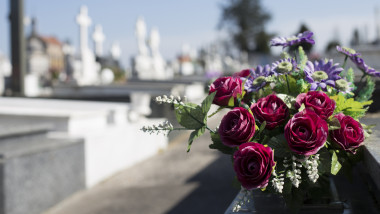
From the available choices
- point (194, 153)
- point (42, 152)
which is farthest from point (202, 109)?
point (194, 153)

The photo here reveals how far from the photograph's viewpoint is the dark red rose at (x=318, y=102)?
1.61 metres

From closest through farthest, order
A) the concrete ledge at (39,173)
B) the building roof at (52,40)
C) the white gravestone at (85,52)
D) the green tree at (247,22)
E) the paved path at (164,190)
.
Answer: the concrete ledge at (39,173) → the paved path at (164,190) → the white gravestone at (85,52) → the green tree at (247,22) → the building roof at (52,40)

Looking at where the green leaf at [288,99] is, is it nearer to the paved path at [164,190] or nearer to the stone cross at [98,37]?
the paved path at [164,190]

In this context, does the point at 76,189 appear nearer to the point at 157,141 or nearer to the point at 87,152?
the point at 87,152

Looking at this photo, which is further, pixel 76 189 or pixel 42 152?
pixel 76 189

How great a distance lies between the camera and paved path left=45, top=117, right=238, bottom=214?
17.8ft

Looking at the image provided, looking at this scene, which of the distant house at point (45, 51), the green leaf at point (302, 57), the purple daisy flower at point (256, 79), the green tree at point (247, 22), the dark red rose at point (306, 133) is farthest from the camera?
the distant house at point (45, 51)

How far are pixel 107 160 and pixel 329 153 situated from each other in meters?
5.74

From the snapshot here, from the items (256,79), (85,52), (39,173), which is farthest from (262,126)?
(85,52)

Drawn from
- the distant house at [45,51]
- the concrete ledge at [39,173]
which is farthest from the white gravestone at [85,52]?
the distant house at [45,51]

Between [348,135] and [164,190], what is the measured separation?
4759mm

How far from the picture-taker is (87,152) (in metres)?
6.38

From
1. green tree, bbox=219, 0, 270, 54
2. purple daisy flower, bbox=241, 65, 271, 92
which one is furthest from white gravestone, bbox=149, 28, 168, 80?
green tree, bbox=219, 0, 270, 54

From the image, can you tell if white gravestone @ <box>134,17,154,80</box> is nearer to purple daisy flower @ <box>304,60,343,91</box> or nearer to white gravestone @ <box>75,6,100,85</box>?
white gravestone @ <box>75,6,100,85</box>
